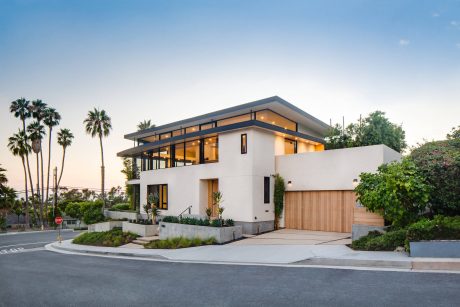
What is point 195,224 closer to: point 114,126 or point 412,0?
point 412,0

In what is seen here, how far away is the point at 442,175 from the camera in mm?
11977

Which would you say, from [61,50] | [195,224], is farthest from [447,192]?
[61,50]

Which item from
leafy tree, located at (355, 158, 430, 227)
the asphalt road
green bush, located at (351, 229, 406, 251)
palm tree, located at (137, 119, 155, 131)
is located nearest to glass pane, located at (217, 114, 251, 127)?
leafy tree, located at (355, 158, 430, 227)

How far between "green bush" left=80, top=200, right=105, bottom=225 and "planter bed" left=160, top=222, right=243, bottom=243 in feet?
72.9

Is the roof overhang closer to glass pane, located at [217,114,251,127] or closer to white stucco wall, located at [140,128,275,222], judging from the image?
white stucco wall, located at [140,128,275,222]

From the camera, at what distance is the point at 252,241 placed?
601 inches

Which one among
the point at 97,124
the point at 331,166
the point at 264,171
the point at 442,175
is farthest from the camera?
the point at 97,124

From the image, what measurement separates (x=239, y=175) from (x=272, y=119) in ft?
18.8

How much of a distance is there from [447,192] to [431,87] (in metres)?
13.9

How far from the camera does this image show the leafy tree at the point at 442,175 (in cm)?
1177

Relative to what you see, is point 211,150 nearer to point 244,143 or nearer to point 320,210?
point 244,143

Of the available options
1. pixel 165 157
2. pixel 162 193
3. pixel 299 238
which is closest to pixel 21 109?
pixel 165 157

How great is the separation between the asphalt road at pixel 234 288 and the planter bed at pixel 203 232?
16.7ft

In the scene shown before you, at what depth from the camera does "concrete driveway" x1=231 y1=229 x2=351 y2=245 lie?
13.8 m
